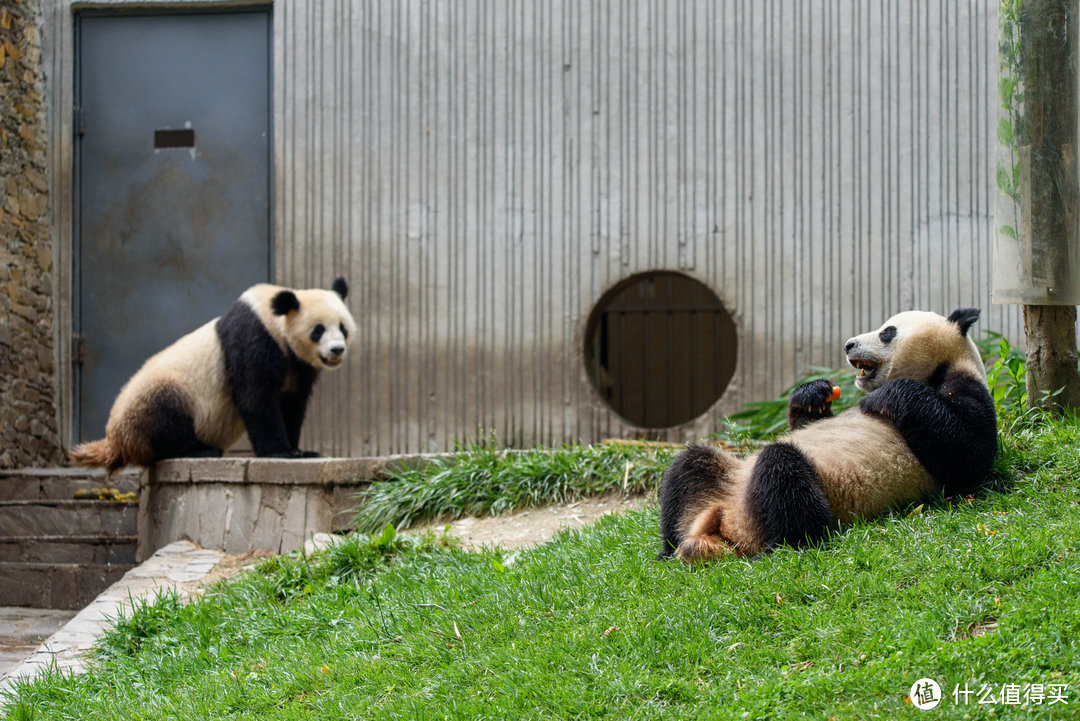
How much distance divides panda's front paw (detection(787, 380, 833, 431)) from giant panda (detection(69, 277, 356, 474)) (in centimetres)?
392

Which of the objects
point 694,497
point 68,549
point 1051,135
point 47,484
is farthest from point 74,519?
point 1051,135

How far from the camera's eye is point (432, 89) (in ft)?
29.0

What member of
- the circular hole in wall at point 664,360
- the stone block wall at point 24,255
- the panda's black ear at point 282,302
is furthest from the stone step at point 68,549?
the circular hole in wall at point 664,360

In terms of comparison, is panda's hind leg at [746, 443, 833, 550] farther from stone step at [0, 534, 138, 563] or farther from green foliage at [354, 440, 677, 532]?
stone step at [0, 534, 138, 563]

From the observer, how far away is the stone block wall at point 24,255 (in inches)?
330

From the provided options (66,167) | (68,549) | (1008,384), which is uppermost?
(66,167)

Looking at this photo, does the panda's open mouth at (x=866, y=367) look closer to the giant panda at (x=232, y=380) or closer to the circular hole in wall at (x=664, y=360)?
the giant panda at (x=232, y=380)

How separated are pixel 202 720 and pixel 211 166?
6503mm

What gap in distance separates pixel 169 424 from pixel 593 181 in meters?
3.97

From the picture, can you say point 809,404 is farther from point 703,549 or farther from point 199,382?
point 199,382

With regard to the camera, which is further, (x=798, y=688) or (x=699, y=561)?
(x=699, y=561)

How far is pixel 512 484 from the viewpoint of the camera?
270 inches

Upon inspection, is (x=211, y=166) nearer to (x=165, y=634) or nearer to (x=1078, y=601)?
(x=165, y=634)

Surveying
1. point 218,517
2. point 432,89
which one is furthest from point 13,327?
point 432,89
